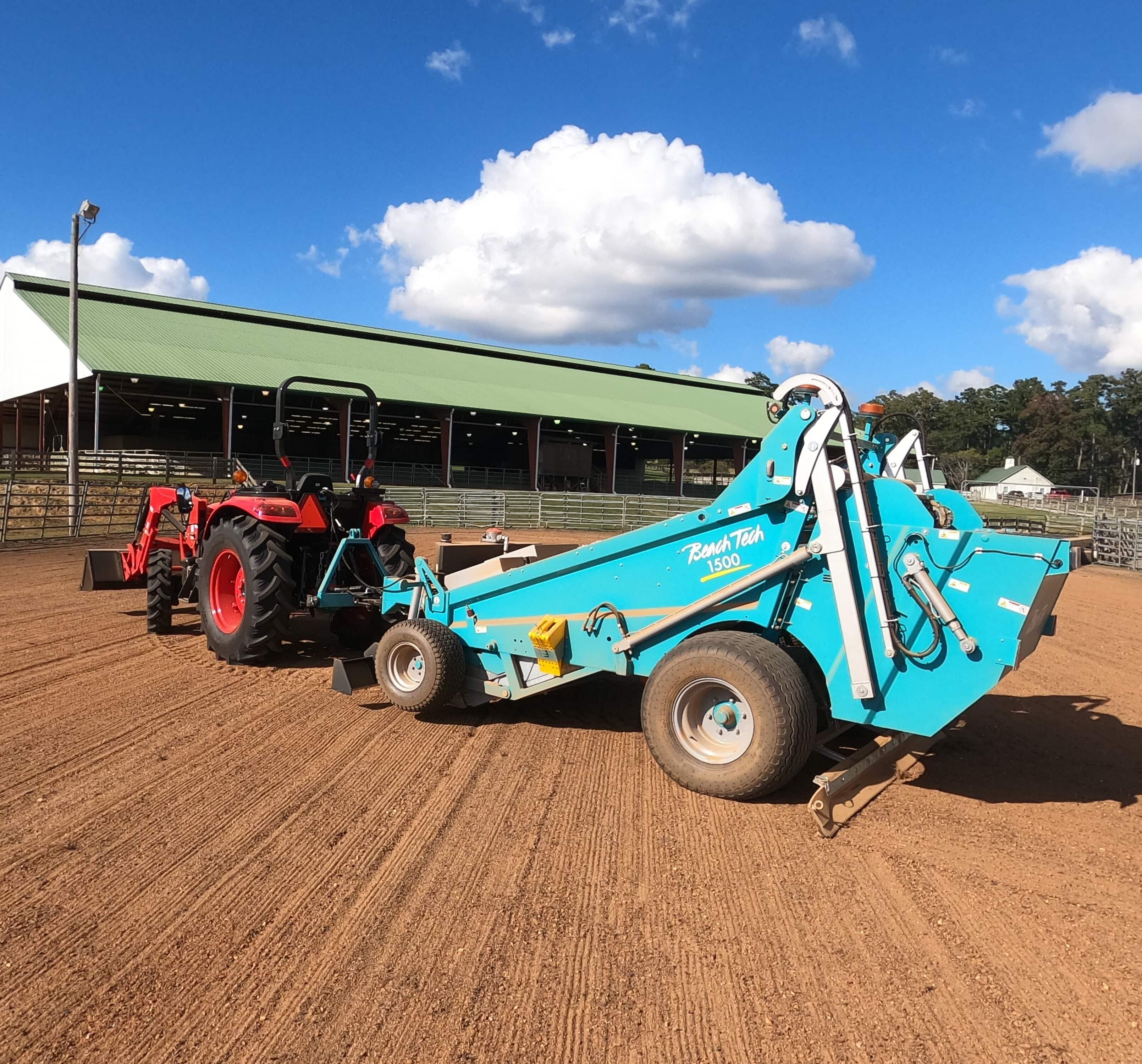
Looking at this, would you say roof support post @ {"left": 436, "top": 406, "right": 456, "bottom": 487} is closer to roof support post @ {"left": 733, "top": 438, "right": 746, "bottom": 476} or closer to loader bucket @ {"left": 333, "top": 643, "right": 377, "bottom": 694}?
roof support post @ {"left": 733, "top": 438, "right": 746, "bottom": 476}

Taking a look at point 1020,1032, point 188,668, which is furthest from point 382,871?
point 188,668

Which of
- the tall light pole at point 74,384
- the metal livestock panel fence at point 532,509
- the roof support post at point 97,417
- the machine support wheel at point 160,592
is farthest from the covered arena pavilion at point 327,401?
the machine support wheel at point 160,592

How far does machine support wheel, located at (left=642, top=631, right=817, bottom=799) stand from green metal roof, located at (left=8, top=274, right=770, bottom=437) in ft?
82.0

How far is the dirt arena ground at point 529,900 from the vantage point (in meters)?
2.50

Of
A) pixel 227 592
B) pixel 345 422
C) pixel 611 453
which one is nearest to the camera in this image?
pixel 227 592

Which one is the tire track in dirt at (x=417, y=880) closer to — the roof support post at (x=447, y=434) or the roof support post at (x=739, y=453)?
the roof support post at (x=447, y=434)

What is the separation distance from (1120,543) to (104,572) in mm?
24241

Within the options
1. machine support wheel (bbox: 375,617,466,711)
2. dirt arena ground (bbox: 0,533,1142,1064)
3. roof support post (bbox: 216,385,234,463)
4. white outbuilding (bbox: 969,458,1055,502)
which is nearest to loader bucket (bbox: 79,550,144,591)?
dirt arena ground (bbox: 0,533,1142,1064)

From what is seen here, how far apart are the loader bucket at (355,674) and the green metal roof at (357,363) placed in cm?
2258

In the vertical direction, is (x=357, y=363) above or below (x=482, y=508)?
above

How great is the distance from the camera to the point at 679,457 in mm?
37312

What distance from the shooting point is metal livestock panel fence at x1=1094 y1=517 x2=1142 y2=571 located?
2220 cm

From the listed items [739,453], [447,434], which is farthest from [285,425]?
[739,453]

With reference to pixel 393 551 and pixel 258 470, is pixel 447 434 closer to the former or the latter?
pixel 258 470
